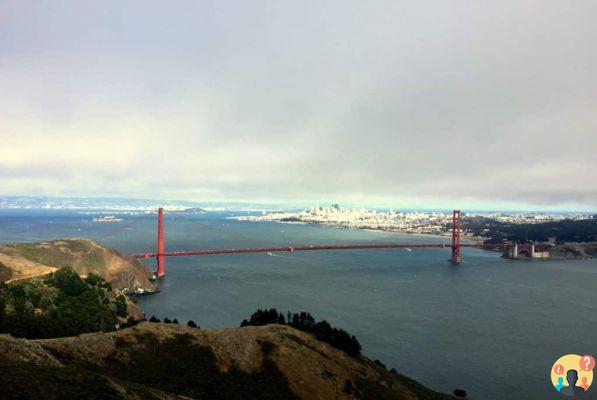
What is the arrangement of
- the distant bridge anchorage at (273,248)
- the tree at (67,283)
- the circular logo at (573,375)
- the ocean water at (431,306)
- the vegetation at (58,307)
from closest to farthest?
the vegetation at (58,307), the circular logo at (573,375), the ocean water at (431,306), the tree at (67,283), the distant bridge anchorage at (273,248)

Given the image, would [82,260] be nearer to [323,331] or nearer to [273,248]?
[323,331]

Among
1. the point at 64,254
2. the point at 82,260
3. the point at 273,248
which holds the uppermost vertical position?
the point at 64,254

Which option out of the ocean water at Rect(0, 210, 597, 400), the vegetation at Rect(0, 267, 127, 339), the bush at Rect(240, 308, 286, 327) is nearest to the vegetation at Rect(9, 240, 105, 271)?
the ocean water at Rect(0, 210, 597, 400)

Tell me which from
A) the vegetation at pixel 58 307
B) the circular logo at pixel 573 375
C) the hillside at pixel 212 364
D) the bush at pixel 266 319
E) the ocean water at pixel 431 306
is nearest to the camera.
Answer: the hillside at pixel 212 364

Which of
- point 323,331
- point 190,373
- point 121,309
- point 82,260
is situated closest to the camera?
point 190,373

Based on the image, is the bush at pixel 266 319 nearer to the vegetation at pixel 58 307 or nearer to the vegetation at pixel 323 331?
the vegetation at pixel 323 331

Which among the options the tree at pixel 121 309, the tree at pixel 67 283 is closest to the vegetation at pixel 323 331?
the tree at pixel 121 309

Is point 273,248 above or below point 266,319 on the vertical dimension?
below

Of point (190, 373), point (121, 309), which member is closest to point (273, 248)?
point (121, 309)
